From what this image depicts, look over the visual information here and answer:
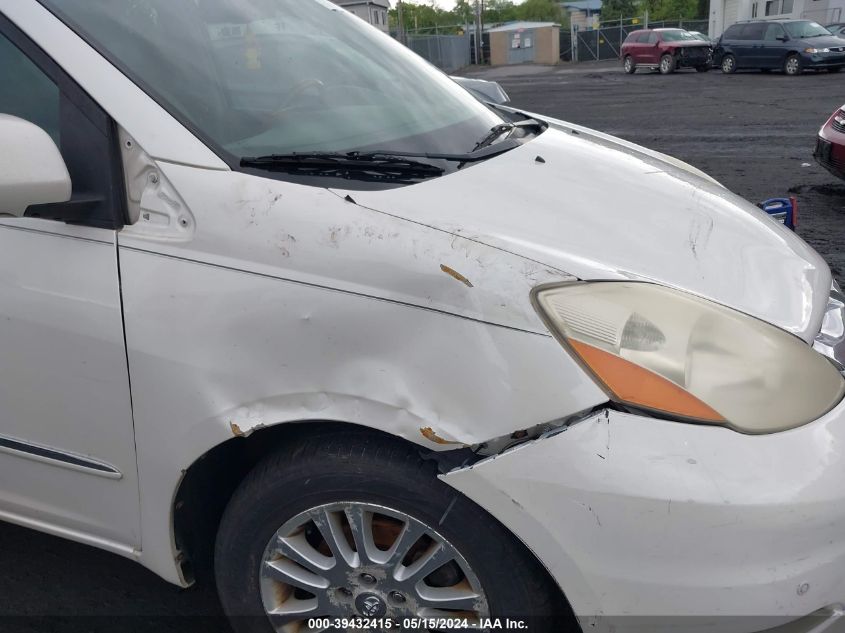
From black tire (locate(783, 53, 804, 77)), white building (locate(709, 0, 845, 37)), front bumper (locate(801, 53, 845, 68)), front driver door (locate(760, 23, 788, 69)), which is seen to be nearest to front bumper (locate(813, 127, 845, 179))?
front bumper (locate(801, 53, 845, 68))

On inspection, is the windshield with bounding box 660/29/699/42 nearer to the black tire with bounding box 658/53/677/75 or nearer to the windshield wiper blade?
the black tire with bounding box 658/53/677/75

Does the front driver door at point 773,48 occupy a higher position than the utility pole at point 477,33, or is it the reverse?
the utility pole at point 477,33

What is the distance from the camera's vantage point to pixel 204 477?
185cm

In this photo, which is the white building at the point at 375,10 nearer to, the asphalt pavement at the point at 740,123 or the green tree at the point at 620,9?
the green tree at the point at 620,9

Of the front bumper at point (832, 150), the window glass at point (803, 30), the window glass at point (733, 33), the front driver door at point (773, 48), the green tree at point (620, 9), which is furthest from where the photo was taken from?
the green tree at point (620, 9)

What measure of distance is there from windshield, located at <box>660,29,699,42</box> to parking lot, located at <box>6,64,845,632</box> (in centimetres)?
188

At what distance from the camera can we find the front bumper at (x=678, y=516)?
1.43 metres

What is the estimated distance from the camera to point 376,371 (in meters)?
1.57

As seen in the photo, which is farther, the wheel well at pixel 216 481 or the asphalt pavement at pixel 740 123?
the asphalt pavement at pixel 740 123

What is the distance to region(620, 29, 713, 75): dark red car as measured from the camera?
82.6 feet

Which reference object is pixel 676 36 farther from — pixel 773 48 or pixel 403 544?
pixel 403 544

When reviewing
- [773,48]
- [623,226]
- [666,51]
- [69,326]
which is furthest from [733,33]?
[69,326]

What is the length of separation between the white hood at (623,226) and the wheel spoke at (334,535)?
Result: 678 mm

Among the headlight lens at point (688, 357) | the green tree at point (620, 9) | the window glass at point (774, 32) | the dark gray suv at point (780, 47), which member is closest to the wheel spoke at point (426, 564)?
the headlight lens at point (688, 357)
